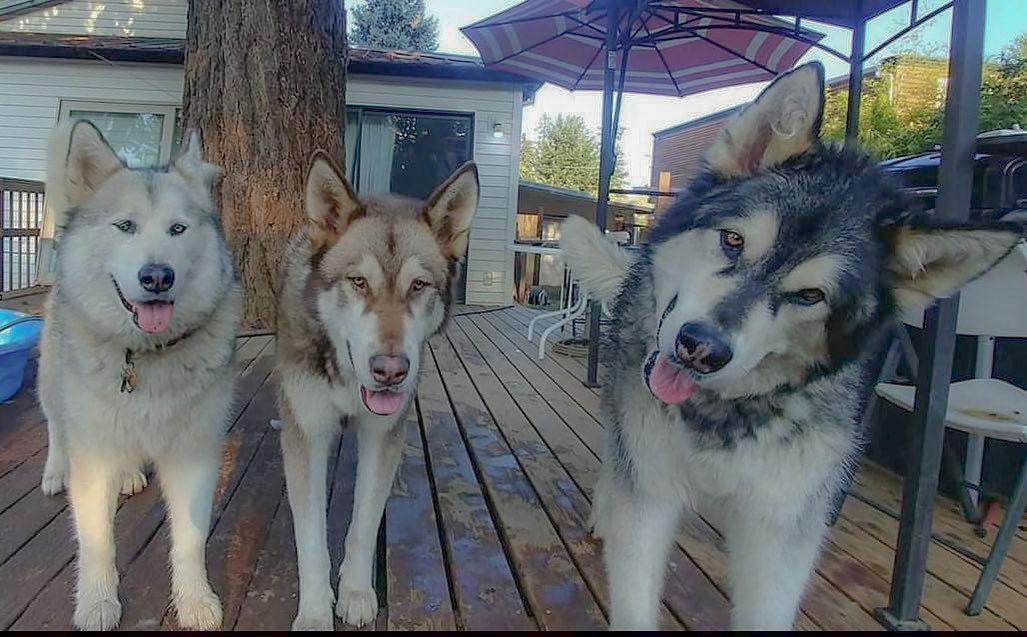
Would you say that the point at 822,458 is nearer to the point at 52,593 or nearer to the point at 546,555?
the point at 546,555

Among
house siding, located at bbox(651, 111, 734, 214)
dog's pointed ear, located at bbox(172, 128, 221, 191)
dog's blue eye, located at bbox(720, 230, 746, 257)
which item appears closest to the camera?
dog's blue eye, located at bbox(720, 230, 746, 257)

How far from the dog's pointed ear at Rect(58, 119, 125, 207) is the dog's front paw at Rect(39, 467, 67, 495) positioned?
1.08 m

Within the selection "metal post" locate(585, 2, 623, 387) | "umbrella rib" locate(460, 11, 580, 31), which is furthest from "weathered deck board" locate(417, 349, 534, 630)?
"umbrella rib" locate(460, 11, 580, 31)

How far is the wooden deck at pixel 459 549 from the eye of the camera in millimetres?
1782

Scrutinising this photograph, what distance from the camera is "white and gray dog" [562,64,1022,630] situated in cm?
134

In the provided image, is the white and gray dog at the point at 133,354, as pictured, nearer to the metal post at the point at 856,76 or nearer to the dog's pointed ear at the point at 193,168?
the dog's pointed ear at the point at 193,168

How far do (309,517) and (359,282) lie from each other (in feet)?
2.22

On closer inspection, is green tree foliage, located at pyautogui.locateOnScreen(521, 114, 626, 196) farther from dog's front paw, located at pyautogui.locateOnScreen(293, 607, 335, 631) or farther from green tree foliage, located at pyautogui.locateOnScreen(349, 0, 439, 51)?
dog's front paw, located at pyautogui.locateOnScreen(293, 607, 335, 631)

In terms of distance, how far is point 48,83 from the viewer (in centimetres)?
871

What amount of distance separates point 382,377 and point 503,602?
744 millimetres

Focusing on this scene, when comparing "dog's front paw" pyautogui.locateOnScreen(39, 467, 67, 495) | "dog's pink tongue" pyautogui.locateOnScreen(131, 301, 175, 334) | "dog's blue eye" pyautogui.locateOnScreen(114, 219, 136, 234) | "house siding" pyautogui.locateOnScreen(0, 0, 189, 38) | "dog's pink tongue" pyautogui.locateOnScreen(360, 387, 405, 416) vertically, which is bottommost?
"dog's front paw" pyautogui.locateOnScreen(39, 467, 67, 495)

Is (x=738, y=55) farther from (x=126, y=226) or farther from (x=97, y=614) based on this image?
(x=97, y=614)

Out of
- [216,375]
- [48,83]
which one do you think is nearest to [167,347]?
[216,375]

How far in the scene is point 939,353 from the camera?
1.73 metres
